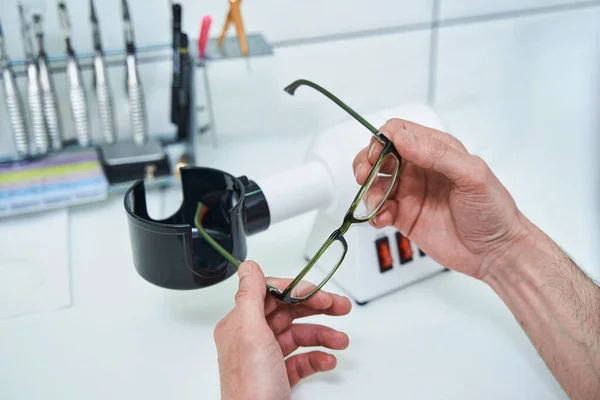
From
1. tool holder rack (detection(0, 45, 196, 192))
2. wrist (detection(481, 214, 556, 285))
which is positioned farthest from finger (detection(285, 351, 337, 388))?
tool holder rack (detection(0, 45, 196, 192))

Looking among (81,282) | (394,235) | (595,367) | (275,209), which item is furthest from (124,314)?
(595,367)

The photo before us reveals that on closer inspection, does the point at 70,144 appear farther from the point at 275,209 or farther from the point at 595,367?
the point at 595,367

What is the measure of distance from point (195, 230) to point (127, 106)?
39 centimetres

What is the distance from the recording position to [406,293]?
2.67 ft

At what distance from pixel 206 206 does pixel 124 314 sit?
0.17 m

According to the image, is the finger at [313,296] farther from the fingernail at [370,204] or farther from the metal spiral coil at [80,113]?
the metal spiral coil at [80,113]

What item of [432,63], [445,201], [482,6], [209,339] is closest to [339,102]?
[445,201]

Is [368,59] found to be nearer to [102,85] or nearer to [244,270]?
[102,85]

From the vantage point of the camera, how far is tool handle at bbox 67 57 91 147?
95 cm

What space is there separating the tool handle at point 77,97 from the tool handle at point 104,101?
0.02 metres

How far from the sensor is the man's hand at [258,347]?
530 mm

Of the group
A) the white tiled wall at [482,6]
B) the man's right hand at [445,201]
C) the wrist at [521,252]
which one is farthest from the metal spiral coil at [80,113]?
the white tiled wall at [482,6]

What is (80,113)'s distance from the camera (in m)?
0.97

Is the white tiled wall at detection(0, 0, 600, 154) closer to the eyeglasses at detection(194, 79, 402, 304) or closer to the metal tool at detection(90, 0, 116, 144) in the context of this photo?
the metal tool at detection(90, 0, 116, 144)
